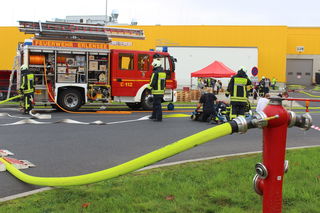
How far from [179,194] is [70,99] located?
12119 millimetres

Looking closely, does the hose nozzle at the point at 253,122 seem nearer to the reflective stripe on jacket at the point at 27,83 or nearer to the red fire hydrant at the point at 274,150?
the red fire hydrant at the point at 274,150

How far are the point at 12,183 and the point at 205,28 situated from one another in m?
41.9

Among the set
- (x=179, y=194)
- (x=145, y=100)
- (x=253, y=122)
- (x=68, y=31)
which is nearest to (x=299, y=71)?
(x=145, y=100)

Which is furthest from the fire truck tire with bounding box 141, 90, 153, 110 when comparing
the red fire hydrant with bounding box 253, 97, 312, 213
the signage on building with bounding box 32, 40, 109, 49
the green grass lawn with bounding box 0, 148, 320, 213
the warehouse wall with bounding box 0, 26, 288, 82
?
the warehouse wall with bounding box 0, 26, 288, 82

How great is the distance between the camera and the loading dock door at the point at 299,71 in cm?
5109

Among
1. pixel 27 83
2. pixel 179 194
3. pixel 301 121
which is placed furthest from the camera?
pixel 27 83

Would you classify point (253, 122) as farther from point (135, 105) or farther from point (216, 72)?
point (216, 72)

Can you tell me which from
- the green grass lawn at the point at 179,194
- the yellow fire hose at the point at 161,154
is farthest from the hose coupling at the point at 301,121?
the green grass lawn at the point at 179,194

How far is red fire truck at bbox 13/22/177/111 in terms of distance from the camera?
51.0 feet

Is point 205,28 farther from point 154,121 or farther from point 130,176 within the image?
point 130,176

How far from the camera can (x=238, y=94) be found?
36.0 ft

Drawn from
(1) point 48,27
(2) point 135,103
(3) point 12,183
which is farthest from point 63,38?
(3) point 12,183

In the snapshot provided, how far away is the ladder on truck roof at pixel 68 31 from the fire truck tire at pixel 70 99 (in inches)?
86.3

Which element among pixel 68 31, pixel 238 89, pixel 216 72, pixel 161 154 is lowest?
pixel 161 154
